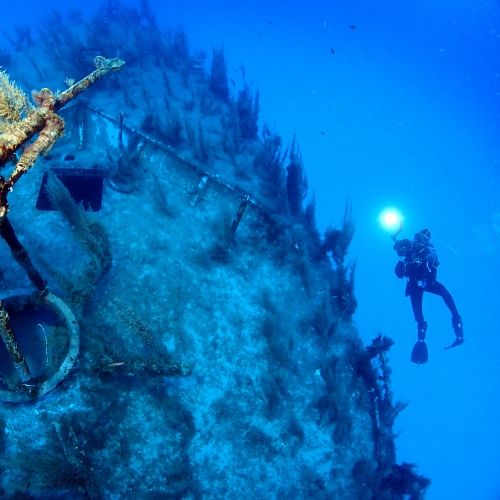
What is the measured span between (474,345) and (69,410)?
39039 mm

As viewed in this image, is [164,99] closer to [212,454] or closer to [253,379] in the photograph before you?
[253,379]

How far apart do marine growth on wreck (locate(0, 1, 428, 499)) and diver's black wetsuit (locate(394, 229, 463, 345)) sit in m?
2.13

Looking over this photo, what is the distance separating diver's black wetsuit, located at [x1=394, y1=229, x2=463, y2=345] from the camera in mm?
8445

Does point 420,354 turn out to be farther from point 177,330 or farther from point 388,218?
point 388,218

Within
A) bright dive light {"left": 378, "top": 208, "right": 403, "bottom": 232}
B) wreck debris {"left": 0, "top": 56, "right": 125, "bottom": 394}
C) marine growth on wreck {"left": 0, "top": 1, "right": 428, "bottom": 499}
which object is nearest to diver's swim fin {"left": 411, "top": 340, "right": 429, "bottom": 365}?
marine growth on wreck {"left": 0, "top": 1, "right": 428, "bottom": 499}

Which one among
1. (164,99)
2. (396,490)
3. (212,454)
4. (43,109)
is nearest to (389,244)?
(164,99)

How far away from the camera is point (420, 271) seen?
852 centimetres

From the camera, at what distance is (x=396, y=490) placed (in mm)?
5594

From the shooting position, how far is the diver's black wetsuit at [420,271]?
845 cm

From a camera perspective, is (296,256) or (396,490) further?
(296,256)

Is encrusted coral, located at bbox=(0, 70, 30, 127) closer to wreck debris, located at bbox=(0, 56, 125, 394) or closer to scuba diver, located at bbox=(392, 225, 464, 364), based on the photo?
wreck debris, located at bbox=(0, 56, 125, 394)

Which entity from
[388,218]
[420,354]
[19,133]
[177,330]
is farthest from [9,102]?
[388,218]

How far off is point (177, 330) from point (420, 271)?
20.5ft

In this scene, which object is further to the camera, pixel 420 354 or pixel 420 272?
pixel 420 272
